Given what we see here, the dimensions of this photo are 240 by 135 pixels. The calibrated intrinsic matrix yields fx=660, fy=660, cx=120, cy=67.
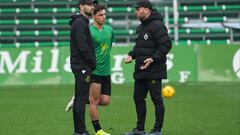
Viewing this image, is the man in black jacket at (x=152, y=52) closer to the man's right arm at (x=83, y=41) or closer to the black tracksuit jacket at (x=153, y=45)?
the black tracksuit jacket at (x=153, y=45)

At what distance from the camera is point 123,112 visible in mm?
13094

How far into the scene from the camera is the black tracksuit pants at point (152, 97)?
936 centimetres

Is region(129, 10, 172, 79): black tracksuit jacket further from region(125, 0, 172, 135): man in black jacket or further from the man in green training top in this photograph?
the man in green training top

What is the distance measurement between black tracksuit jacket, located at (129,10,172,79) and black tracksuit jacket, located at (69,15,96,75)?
0.83 m

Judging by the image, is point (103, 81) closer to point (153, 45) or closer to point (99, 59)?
point (99, 59)

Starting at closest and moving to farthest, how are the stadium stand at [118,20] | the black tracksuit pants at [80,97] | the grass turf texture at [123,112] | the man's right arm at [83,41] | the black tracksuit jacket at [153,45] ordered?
the man's right arm at [83,41], the black tracksuit pants at [80,97], the black tracksuit jacket at [153,45], the grass turf texture at [123,112], the stadium stand at [118,20]

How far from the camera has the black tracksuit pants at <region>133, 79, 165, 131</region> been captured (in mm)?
9359

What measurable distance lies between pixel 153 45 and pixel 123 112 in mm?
3908

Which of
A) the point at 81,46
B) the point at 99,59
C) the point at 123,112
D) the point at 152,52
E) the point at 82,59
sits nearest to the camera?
the point at 81,46

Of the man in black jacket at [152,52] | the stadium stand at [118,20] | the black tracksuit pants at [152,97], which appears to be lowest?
the stadium stand at [118,20]

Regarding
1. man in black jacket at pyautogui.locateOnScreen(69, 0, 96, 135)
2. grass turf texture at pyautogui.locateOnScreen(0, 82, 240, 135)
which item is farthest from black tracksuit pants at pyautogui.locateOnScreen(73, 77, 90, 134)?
grass turf texture at pyautogui.locateOnScreen(0, 82, 240, 135)

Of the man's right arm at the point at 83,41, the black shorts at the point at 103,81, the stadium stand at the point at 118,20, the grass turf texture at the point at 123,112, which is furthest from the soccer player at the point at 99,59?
the stadium stand at the point at 118,20

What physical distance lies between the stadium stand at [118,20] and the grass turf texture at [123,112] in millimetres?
8892

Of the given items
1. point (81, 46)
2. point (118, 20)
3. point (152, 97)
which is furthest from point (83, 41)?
point (118, 20)
